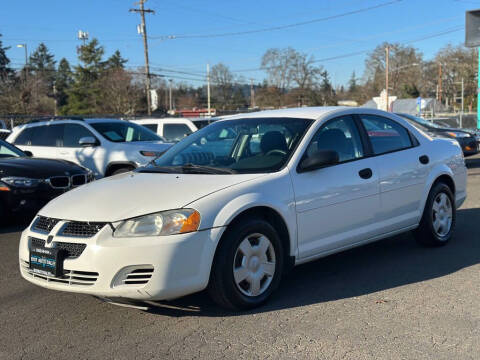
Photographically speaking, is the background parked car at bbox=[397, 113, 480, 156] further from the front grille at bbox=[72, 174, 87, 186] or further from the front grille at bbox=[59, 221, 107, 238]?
the front grille at bbox=[59, 221, 107, 238]

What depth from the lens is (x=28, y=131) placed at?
38.4 ft

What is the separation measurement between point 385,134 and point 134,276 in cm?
322

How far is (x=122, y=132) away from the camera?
1126cm

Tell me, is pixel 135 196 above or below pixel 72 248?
above

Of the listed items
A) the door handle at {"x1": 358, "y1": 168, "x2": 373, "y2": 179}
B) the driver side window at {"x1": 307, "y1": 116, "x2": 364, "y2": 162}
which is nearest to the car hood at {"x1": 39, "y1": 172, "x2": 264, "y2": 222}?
the driver side window at {"x1": 307, "y1": 116, "x2": 364, "y2": 162}

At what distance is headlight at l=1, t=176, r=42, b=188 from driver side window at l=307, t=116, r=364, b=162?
15.1 feet

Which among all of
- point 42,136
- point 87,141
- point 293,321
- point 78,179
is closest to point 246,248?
point 293,321

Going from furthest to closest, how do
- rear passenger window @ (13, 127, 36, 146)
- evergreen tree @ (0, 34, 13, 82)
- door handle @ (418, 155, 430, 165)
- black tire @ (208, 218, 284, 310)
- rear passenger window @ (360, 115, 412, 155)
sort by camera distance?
evergreen tree @ (0, 34, 13, 82) < rear passenger window @ (13, 127, 36, 146) < door handle @ (418, 155, 430, 165) < rear passenger window @ (360, 115, 412, 155) < black tire @ (208, 218, 284, 310)

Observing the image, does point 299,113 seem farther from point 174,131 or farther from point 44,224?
point 174,131

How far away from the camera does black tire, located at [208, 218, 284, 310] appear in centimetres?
406

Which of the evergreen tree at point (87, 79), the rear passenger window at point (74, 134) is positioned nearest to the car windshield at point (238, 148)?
the rear passenger window at point (74, 134)

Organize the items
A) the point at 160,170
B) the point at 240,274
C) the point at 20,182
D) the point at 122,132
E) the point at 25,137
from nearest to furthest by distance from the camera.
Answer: the point at 240,274, the point at 160,170, the point at 20,182, the point at 122,132, the point at 25,137

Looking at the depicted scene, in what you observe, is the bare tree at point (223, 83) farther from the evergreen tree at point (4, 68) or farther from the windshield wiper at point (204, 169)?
the windshield wiper at point (204, 169)

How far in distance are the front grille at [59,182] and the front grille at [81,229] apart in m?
4.18
